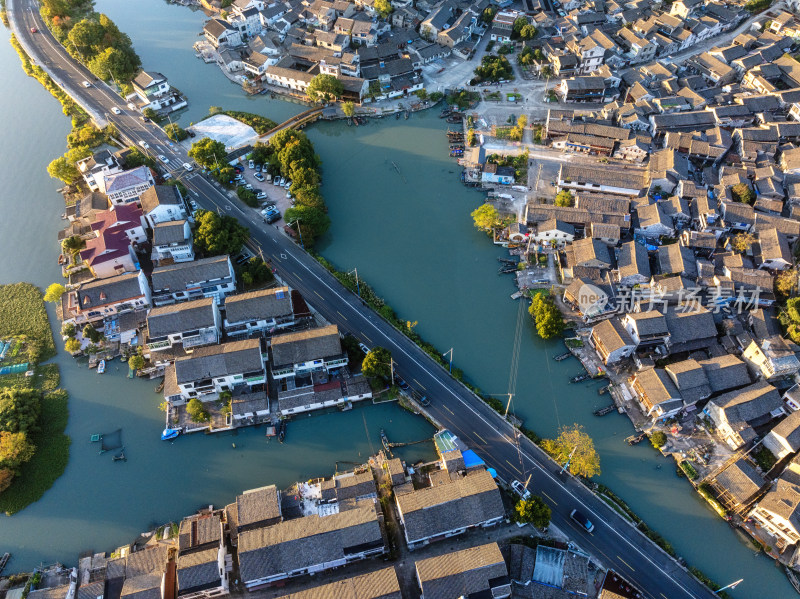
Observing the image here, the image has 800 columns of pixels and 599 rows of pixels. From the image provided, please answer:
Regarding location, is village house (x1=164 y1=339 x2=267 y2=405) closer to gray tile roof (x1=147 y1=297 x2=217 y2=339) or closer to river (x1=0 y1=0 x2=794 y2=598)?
gray tile roof (x1=147 y1=297 x2=217 y2=339)

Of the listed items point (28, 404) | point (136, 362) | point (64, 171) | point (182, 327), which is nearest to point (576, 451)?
point (182, 327)

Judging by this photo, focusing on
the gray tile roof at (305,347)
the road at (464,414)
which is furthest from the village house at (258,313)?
the road at (464,414)

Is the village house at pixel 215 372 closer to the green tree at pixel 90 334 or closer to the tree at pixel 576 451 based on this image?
the green tree at pixel 90 334

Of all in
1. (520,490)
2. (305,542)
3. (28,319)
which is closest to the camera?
(305,542)

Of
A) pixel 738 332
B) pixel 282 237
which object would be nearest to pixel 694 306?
pixel 738 332

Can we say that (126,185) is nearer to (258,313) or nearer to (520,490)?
(258,313)

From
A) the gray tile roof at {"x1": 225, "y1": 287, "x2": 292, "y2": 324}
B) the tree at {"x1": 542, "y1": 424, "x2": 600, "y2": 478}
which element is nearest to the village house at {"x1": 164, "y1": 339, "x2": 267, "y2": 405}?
the gray tile roof at {"x1": 225, "y1": 287, "x2": 292, "y2": 324}

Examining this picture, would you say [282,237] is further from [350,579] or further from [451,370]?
[350,579]
